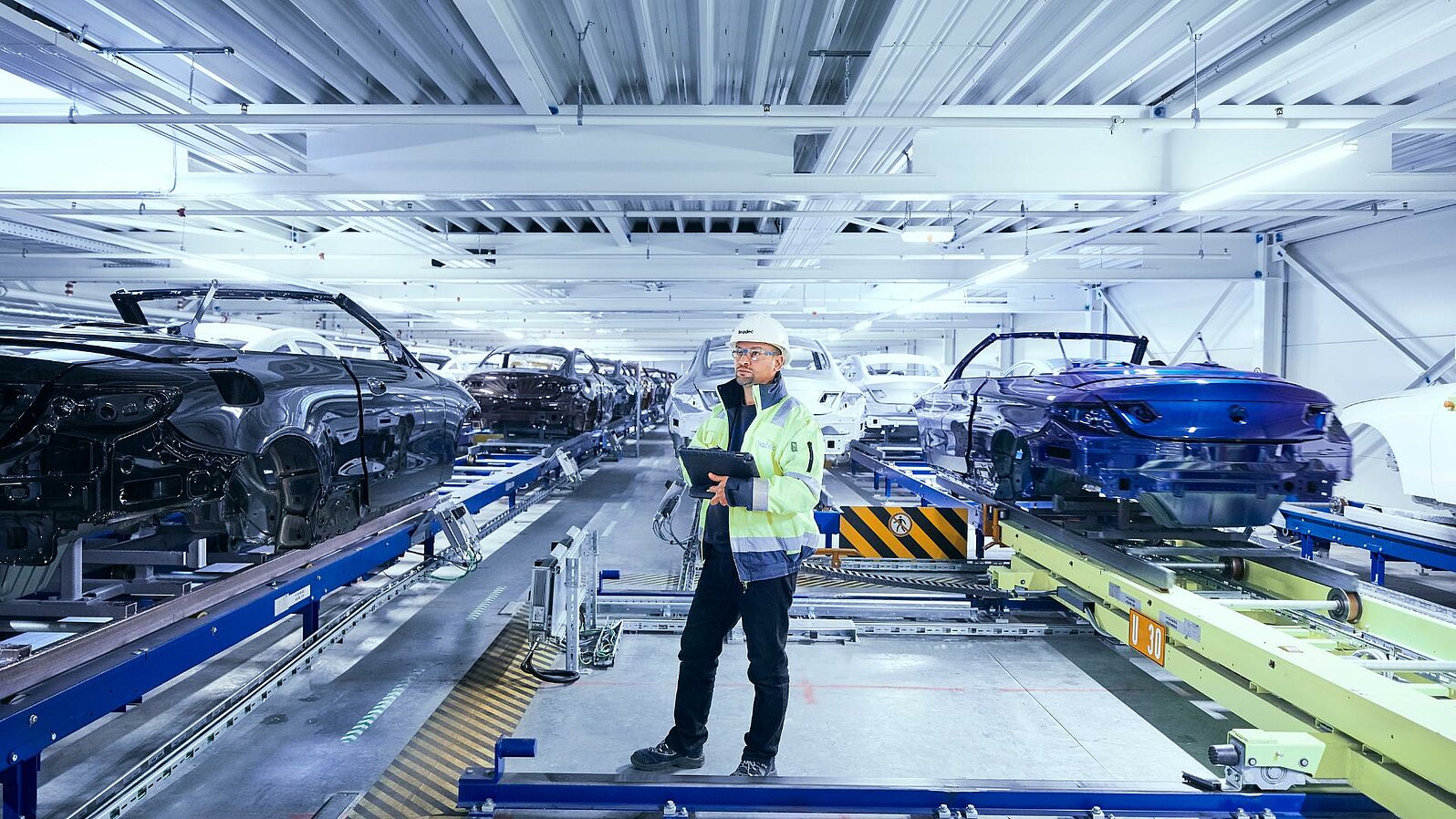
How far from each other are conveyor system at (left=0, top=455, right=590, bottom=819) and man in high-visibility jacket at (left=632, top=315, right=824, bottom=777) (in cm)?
155

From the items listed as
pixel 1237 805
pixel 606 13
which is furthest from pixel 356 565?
pixel 1237 805

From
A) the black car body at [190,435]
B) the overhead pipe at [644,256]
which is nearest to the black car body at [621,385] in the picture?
the overhead pipe at [644,256]

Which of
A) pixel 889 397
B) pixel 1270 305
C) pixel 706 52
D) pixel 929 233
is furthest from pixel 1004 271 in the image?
pixel 706 52

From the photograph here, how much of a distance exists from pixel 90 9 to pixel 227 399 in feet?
11.0

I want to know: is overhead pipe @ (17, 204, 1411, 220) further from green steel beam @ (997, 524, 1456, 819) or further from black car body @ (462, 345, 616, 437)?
green steel beam @ (997, 524, 1456, 819)

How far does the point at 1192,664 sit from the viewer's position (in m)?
3.22

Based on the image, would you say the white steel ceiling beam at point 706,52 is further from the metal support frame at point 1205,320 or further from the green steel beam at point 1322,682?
the metal support frame at point 1205,320

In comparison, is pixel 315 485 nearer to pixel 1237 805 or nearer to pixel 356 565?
pixel 356 565

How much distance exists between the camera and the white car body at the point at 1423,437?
5203 millimetres

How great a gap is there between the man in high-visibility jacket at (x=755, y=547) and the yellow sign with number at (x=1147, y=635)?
1644 millimetres

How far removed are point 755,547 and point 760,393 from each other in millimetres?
557

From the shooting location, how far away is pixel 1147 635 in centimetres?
352

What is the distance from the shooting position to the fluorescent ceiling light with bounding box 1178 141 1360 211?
5035mm

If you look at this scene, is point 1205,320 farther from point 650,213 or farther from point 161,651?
point 161,651
